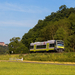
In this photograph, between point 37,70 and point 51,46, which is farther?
point 51,46

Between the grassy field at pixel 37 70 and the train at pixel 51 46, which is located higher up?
the train at pixel 51 46

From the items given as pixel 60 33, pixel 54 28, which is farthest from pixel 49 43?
pixel 54 28

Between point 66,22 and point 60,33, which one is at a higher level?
point 66,22

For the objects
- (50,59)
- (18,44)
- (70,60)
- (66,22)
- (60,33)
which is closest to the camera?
(70,60)

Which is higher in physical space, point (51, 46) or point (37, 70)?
point (51, 46)

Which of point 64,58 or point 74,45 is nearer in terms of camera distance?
point 64,58

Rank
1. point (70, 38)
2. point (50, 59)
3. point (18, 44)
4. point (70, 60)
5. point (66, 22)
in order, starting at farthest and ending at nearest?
1. point (18, 44)
2. point (66, 22)
3. point (70, 38)
4. point (50, 59)
5. point (70, 60)

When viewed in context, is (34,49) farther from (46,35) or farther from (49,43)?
(46,35)

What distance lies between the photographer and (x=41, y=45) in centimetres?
5388

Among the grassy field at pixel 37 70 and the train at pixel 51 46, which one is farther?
the train at pixel 51 46

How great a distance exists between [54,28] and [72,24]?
1055 cm

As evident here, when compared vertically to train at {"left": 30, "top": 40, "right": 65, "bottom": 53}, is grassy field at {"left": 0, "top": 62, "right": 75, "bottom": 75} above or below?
below

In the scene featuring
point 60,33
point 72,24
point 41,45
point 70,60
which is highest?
point 72,24

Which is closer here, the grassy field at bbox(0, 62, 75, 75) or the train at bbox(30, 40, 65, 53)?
the grassy field at bbox(0, 62, 75, 75)
